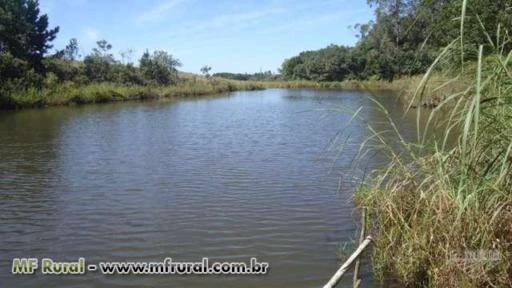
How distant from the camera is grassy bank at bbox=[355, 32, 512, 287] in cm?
414

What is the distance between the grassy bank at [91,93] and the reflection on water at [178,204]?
15922 mm

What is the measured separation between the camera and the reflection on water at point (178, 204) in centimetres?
655

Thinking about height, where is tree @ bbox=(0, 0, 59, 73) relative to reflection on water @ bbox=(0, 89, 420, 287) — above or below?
above

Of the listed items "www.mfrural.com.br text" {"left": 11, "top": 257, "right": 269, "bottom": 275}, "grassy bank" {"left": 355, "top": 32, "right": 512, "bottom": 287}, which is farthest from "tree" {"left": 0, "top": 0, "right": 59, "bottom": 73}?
"grassy bank" {"left": 355, "top": 32, "right": 512, "bottom": 287}

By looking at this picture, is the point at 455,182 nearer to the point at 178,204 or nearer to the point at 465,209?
the point at 465,209

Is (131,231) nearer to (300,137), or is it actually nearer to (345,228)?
(345,228)

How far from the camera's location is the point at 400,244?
5.51 metres

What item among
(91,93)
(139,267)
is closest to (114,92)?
(91,93)

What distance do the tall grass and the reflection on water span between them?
2.68 feet

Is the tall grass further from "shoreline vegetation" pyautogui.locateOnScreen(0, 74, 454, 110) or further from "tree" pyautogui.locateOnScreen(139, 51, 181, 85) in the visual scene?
"tree" pyautogui.locateOnScreen(139, 51, 181, 85)

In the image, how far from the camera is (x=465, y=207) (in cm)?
440

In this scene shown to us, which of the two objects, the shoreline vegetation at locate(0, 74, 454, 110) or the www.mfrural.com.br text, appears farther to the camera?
the shoreline vegetation at locate(0, 74, 454, 110)

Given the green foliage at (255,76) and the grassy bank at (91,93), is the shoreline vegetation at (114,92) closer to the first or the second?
the grassy bank at (91,93)

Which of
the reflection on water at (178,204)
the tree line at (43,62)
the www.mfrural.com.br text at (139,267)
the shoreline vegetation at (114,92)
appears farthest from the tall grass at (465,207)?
the tree line at (43,62)
